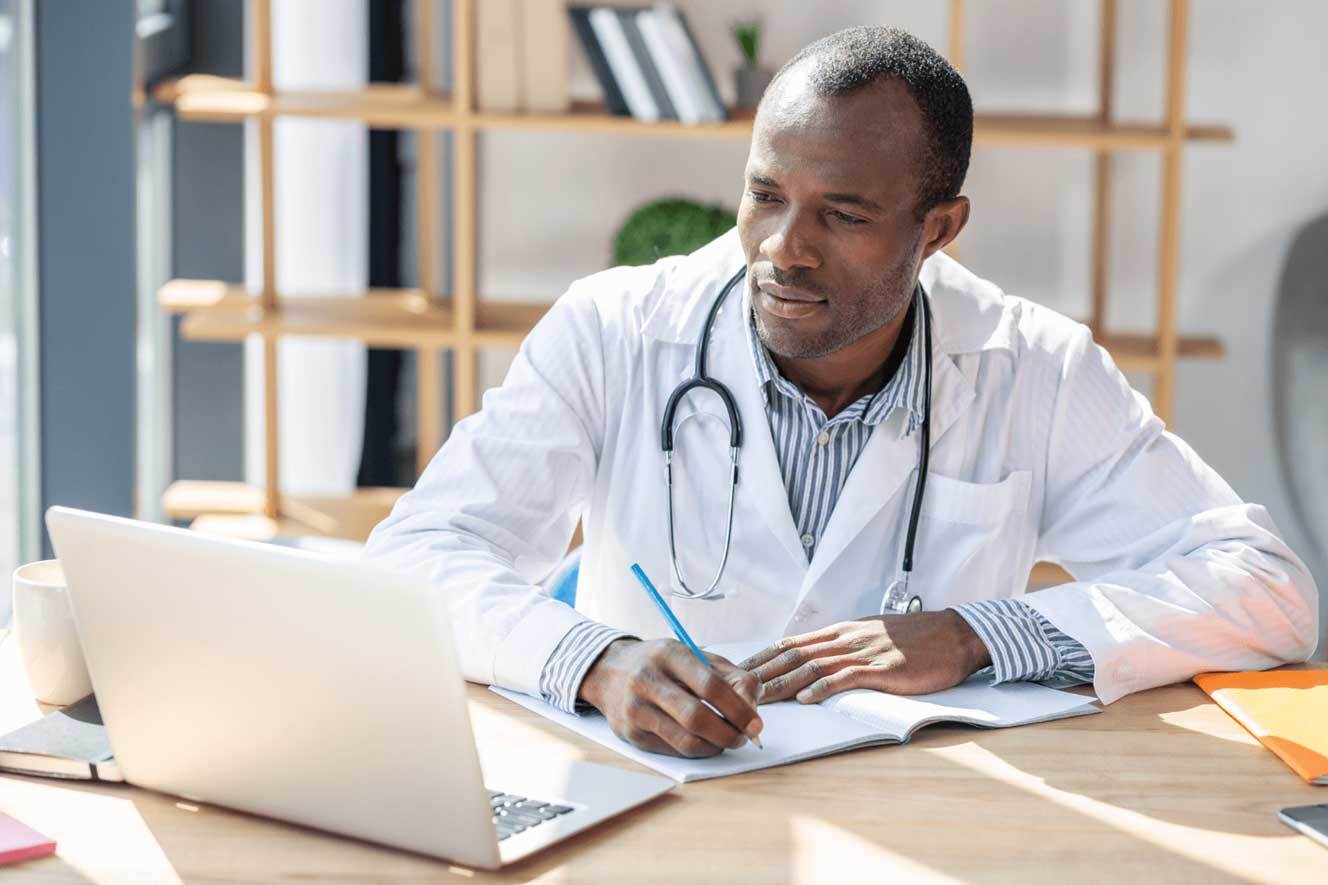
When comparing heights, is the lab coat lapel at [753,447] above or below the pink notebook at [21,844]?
above

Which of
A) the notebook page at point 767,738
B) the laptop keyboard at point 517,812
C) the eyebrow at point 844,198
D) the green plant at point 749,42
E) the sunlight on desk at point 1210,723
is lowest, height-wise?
the sunlight on desk at point 1210,723

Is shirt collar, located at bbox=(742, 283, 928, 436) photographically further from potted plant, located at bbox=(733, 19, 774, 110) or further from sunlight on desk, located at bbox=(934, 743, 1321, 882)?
potted plant, located at bbox=(733, 19, 774, 110)

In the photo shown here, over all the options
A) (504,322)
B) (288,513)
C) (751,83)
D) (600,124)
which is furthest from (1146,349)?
(288,513)

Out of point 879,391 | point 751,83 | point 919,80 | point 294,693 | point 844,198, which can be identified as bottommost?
point 294,693

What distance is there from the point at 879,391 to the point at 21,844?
104 centimetres

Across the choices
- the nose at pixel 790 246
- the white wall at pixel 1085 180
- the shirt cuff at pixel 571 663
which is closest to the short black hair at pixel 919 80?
the nose at pixel 790 246

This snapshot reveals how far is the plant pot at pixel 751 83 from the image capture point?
323cm

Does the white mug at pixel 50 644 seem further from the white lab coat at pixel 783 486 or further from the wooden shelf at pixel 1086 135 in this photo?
the wooden shelf at pixel 1086 135

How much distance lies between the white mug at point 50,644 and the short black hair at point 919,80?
87 centimetres

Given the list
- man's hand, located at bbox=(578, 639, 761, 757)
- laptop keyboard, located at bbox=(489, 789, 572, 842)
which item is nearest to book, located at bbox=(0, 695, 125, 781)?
laptop keyboard, located at bbox=(489, 789, 572, 842)

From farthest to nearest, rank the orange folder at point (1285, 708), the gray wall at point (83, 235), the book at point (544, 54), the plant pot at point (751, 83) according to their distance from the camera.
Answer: the plant pot at point (751, 83)
the book at point (544, 54)
the gray wall at point (83, 235)
the orange folder at point (1285, 708)

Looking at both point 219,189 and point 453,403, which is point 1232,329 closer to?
point 453,403

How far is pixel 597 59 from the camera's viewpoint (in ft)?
10.4

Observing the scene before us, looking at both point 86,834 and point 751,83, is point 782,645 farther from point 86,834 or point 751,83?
point 751,83
